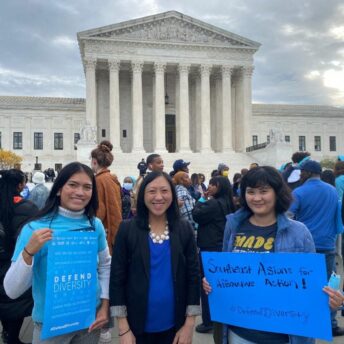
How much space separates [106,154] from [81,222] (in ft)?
9.73

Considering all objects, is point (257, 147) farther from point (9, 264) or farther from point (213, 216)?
point (9, 264)

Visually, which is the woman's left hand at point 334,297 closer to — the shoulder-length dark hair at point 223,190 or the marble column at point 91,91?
the shoulder-length dark hair at point 223,190

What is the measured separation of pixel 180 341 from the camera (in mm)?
3193

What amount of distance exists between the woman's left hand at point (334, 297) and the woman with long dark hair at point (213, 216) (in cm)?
299

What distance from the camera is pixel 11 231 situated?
14.7ft

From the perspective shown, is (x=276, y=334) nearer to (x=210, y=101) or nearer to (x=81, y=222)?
(x=81, y=222)

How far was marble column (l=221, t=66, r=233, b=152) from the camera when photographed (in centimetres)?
4684

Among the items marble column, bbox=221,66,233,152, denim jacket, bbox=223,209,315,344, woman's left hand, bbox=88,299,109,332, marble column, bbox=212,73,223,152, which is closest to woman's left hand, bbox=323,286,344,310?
denim jacket, bbox=223,209,315,344

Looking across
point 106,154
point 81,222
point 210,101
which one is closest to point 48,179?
point 210,101

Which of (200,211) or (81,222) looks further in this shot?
(200,211)

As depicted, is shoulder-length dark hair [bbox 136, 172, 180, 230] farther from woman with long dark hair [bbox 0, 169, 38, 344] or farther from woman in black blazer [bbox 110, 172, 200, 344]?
woman with long dark hair [bbox 0, 169, 38, 344]

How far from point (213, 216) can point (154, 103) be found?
1630 inches

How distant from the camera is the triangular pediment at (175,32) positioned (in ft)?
147

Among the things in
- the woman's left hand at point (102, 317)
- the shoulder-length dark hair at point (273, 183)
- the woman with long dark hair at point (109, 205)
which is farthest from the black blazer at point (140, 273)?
the woman with long dark hair at point (109, 205)
